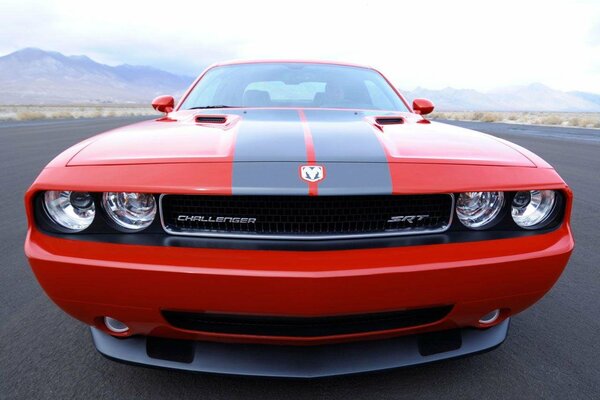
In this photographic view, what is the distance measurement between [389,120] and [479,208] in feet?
2.37

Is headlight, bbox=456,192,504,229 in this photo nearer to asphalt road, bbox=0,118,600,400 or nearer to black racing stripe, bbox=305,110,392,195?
black racing stripe, bbox=305,110,392,195

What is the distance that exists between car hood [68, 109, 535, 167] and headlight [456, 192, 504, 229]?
11 centimetres

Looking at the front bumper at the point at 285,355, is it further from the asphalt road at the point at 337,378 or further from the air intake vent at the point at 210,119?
the air intake vent at the point at 210,119

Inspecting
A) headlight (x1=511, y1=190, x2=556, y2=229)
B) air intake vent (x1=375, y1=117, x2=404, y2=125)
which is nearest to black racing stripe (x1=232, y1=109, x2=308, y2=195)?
air intake vent (x1=375, y1=117, x2=404, y2=125)

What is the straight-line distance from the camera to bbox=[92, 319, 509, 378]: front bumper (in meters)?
1.38

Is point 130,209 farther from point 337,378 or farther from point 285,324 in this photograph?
point 337,378

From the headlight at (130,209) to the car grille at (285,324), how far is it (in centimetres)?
30

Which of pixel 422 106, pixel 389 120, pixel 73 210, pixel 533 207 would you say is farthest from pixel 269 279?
pixel 422 106

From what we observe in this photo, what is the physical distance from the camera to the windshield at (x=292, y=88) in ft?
8.25

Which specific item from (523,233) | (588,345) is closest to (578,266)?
(588,345)

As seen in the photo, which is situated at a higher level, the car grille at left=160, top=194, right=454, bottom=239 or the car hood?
the car hood

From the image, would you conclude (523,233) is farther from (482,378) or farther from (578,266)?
(578,266)

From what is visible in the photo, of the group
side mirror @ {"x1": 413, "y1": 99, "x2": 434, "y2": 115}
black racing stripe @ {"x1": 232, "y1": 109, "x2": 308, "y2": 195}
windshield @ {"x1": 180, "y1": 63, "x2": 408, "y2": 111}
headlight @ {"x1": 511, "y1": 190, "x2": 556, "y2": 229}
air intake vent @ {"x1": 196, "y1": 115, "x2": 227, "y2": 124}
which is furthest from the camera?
side mirror @ {"x1": 413, "y1": 99, "x2": 434, "y2": 115}

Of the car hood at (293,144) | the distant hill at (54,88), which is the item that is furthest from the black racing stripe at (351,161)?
the distant hill at (54,88)
